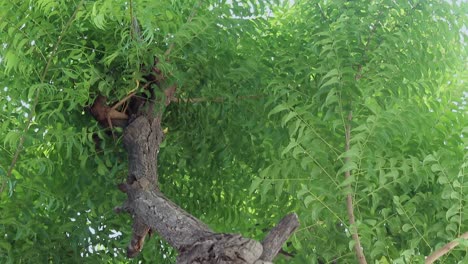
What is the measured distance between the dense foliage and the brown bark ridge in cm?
15

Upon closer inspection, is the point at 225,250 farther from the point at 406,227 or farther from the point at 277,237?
the point at 406,227

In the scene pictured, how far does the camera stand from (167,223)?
2254 mm

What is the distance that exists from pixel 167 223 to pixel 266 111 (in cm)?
66

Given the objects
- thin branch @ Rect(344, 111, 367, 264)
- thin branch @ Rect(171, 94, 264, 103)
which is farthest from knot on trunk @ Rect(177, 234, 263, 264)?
thin branch @ Rect(171, 94, 264, 103)

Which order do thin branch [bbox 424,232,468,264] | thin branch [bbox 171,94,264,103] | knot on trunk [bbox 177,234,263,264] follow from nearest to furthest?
knot on trunk [bbox 177,234,263,264]
thin branch [bbox 424,232,468,264]
thin branch [bbox 171,94,264,103]

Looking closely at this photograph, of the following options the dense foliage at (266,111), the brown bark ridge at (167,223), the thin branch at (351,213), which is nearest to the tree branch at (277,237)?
the brown bark ridge at (167,223)

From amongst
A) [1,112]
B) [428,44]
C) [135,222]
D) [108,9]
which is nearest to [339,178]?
[428,44]

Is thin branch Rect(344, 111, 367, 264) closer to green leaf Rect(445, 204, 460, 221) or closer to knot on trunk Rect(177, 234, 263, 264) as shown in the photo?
green leaf Rect(445, 204, 460, 221)

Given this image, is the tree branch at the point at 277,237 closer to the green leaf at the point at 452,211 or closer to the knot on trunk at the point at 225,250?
the knot on trunk at the point at 225,250

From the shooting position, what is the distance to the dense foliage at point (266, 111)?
225 cm

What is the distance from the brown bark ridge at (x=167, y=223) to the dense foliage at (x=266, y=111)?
0.15 meters

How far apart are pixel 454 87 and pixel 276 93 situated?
2.26 feet

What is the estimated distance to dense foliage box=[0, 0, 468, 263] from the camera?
7.39 ft

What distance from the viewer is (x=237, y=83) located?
8.83 ft
